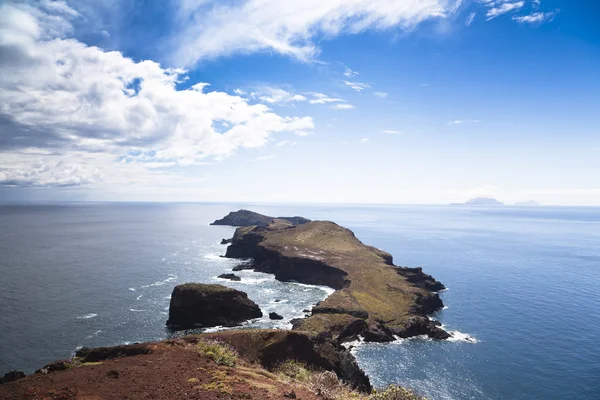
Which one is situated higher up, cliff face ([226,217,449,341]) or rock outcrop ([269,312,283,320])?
cliff face ([226,217,449,341])

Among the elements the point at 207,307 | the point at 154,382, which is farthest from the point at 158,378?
the point at 207,307

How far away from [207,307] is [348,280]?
42439 millimetres

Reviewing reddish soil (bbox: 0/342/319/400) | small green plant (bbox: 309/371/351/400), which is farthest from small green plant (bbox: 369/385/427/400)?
reddish soil (bbox: 0/342/319/400)

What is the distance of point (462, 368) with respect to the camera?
53.8 meters

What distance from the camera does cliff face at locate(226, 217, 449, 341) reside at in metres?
67.9

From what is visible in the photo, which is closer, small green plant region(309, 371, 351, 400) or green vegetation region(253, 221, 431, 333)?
small green plant region(309, 371, 351, 400)

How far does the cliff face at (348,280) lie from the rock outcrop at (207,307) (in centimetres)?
1409

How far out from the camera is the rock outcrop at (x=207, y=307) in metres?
67.9

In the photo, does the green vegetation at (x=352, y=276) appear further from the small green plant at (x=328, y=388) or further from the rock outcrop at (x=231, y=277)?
the small green plant at (x=328, y=388)

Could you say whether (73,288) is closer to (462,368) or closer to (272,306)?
(272,306)

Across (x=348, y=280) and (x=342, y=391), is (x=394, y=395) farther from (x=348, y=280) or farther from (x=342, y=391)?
(x=348, y=280)

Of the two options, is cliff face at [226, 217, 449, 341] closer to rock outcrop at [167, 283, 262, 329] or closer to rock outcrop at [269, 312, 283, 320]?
rock outcrop at [269, 312, 283, 320]

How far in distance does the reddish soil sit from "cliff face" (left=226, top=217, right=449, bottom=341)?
128 feet

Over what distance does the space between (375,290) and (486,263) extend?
68579mm
